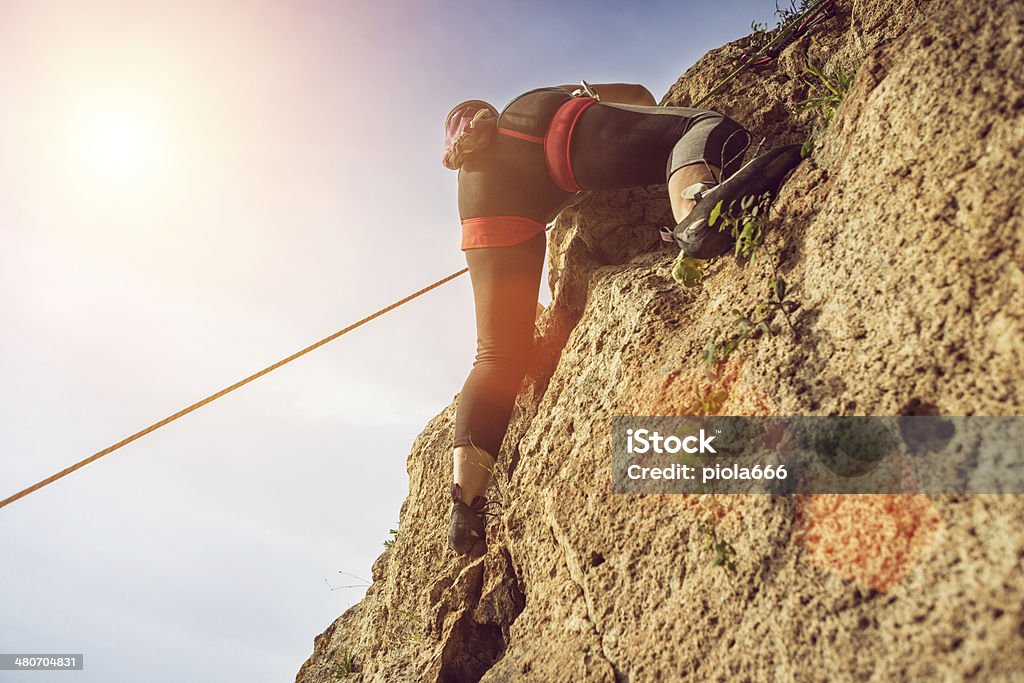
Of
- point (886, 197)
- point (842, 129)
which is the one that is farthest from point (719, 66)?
point (886, 197)

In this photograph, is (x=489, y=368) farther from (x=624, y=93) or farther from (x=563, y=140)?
(x=624, y=93)

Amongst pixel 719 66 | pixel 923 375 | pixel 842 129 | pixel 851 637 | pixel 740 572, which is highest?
pixel 719 66

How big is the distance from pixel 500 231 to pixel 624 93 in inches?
47.7

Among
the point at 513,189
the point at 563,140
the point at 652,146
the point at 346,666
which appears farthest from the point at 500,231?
the point at 346,666

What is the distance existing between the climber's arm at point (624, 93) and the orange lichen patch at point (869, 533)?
2593 millimetres

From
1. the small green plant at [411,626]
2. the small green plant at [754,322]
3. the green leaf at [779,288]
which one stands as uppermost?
the green leaf at [779,288]

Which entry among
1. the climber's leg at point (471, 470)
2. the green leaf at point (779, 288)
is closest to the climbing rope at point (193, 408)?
the climber's leg at point (471, 470)

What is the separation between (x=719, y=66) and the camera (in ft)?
11.1

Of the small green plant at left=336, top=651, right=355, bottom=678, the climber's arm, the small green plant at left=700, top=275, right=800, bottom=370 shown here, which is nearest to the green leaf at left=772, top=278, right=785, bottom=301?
the small green plant at left=700, top=275, right=800, bottom=370

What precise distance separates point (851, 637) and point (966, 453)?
476 mm

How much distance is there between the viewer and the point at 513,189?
2.98 metres

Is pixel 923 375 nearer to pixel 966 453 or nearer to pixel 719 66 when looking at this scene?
pixel 966 453

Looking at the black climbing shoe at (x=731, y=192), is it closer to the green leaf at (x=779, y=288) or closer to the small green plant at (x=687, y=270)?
the small green plant at (x=687, y=270)

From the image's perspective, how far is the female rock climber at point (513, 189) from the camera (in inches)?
106
